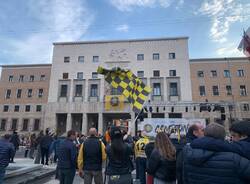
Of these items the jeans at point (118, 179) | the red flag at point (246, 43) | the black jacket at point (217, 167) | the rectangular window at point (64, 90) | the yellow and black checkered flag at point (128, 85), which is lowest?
the jeans at point (118, 179)

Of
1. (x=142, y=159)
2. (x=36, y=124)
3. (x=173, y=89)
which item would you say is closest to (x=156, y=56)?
(x=173, y=89)

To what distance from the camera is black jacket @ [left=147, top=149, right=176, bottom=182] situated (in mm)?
3127

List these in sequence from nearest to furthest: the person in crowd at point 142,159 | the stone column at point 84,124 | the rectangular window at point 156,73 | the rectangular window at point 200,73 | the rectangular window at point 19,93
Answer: the person in crowd at point 142,159 < the stone column at point 84,124 < the rectangular window at point 156,73 < the rectangular window at point 200,73 < the rectangular window at point 19,93

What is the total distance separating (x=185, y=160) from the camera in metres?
2.12

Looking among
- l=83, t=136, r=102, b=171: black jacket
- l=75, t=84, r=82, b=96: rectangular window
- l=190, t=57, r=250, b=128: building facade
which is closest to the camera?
l=83, t=136, r=102, b=171: black jacket

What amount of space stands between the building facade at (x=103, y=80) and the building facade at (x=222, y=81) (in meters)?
4.39

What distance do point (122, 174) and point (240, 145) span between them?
2151mm

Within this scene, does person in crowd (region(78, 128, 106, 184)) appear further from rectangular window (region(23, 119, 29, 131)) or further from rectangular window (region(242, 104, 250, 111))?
rectangular window (region(23, 119, 29, 131))

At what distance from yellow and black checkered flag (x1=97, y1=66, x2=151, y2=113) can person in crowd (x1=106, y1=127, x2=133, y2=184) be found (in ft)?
7.32

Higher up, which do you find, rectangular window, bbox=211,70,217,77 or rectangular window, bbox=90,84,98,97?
rectangular window, bbox=211,70,217,77

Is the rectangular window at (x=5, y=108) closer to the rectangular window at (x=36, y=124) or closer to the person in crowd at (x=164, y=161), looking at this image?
the rectangular window at (x=36, y=124)

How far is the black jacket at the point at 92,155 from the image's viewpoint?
4.12 meters

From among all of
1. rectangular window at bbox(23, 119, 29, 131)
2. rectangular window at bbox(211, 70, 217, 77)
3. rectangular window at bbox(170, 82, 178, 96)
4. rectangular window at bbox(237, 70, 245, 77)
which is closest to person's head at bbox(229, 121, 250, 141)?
rectangular window at bbox(170, 82, 178, 96)

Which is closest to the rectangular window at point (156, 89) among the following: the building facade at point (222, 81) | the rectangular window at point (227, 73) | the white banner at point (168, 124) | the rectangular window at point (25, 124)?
the building facade at point (222, 81)
